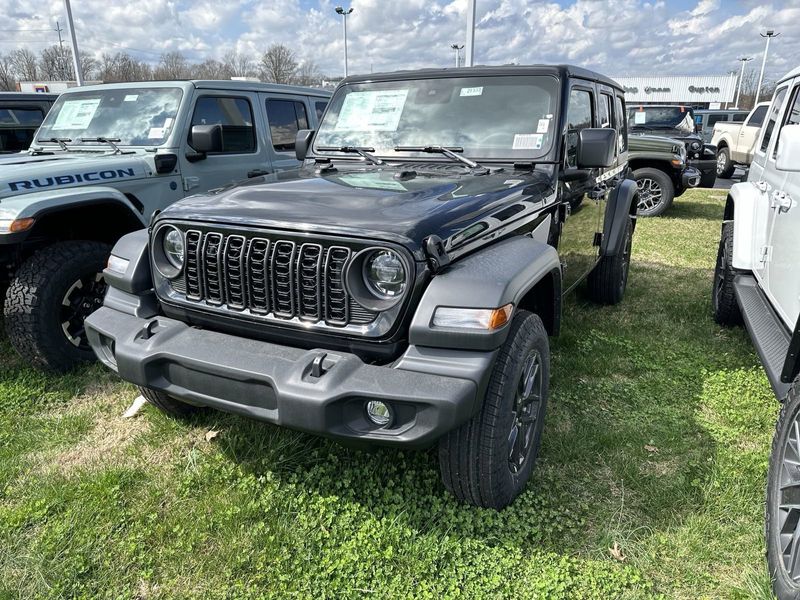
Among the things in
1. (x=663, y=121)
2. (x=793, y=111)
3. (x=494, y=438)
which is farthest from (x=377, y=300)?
(x=663, y=121)

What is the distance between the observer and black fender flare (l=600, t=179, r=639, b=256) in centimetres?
476

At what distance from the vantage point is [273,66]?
4959cm

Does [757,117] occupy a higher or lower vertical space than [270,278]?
higher

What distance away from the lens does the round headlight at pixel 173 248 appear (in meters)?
2.65

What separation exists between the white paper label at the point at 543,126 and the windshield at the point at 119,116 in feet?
10.1

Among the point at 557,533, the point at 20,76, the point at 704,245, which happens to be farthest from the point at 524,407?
the point at 20,76

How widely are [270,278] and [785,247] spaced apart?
8.84 ft

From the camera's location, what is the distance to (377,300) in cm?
221

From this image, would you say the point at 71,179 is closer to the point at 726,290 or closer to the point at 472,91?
the point at 472,91

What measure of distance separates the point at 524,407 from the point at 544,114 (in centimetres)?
173

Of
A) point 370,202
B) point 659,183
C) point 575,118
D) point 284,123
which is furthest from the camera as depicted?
point 659,183

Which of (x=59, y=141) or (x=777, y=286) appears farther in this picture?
(x=59, y=141)

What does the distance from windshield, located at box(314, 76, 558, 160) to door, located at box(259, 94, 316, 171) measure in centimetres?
201

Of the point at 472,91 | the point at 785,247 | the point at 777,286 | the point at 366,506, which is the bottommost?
the point at 366,506
